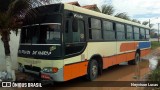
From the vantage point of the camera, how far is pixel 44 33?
25.9 ft

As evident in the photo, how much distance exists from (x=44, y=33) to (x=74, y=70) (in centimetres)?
158

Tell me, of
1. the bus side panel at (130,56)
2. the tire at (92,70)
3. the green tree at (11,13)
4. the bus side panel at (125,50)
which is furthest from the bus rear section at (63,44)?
the bus side panel at (130,56)

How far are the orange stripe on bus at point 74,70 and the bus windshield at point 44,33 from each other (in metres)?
0.93

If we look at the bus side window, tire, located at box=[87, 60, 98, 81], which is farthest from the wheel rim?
the bus side window

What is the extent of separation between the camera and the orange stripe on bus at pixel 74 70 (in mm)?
7719

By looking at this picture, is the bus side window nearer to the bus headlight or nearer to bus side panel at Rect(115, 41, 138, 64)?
the bus headlight

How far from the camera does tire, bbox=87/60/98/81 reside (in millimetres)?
9430

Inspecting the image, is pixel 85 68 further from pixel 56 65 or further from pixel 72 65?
pixel 56 65

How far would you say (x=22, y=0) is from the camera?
813 centimetres

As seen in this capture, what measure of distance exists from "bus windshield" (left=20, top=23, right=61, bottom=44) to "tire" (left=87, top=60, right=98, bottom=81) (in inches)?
89.3

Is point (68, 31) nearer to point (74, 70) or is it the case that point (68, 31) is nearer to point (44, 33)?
point (44, 33)

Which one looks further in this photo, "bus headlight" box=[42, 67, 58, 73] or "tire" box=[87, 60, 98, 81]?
"tire" box=[87, 60, 98, 81]

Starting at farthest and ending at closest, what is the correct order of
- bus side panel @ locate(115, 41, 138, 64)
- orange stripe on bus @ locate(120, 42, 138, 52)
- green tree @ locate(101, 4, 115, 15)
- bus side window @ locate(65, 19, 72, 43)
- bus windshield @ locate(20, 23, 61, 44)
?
green tree @ locate(101, 4, 115, 15) → orange stripe on bus @ locate(120, 42, 138, 52) → bus side panel @ locate(115, 41, 138, 64) → bus side window @ locate(65, 19, 72, 43) → bus windshield @ locate(20, 23, 61, 44)

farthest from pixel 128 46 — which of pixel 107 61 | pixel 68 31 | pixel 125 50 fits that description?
pixel 68 31
